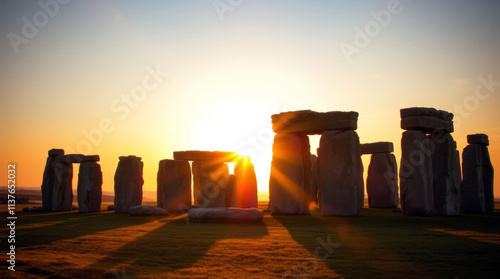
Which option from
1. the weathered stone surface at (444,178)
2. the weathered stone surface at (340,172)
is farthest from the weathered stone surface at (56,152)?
the weathered stone surface at (444,178)

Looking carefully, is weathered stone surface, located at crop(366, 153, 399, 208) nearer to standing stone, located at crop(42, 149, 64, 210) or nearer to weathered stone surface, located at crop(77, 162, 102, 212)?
weathered stone surface, located at crop(77, 162, 102, 212)

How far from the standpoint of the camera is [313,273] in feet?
15.6

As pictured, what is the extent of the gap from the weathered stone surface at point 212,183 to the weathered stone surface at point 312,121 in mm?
5447

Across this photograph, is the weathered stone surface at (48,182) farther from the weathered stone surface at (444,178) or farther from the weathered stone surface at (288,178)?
the weathered stone surface at (444,178)

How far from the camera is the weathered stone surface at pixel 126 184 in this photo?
676 inches

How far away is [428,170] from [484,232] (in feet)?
15.6

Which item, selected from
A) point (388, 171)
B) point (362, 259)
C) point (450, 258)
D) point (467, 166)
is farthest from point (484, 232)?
point (388, 171)

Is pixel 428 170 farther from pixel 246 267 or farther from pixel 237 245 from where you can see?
pixel 246 267

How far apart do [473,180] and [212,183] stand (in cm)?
1063

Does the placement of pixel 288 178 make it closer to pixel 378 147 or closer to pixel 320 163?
pixel 320 163

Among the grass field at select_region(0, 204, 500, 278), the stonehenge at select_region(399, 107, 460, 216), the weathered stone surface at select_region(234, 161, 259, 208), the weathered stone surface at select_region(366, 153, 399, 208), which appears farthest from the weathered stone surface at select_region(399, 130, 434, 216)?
the weathered stone surface at select_region(366, 153, 399, 208)

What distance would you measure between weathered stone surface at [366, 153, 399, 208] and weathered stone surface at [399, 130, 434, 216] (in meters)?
7.34

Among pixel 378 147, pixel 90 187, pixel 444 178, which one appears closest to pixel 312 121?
pixel 444 178

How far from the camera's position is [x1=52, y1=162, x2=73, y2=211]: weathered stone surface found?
62.1ft
